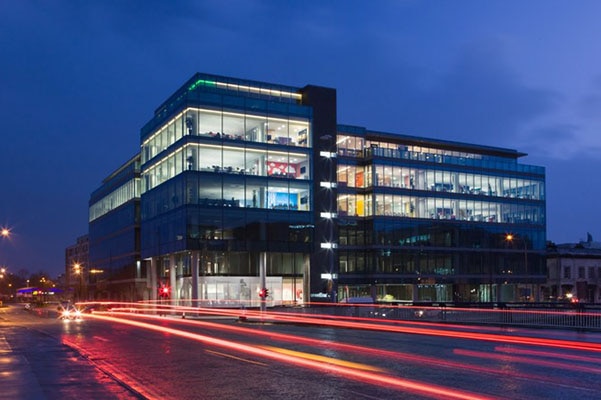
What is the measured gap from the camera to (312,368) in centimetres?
1739

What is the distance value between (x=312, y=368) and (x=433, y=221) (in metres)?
70.1

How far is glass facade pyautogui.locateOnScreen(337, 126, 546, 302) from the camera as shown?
270 feet

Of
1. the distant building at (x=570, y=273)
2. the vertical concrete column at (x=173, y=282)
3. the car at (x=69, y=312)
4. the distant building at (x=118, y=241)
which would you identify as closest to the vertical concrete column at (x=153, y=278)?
the distant building at (x=118, y=241)

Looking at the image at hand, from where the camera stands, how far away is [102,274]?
111 m

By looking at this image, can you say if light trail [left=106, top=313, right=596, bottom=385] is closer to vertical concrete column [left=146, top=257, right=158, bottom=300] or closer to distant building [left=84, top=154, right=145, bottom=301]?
vertical concrete column [left=146, top=257, right=158, bottom=300]

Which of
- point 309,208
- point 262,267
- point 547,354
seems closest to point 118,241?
point 262,267

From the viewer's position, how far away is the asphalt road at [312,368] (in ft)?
44.5

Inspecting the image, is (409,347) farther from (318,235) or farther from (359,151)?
(359,151)

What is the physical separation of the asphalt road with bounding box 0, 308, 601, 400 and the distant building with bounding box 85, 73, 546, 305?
3764 centimetres

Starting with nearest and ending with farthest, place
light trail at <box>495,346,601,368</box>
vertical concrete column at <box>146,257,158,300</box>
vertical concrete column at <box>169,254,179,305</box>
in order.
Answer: light trail at <box>495,346,601,368</box>
vertical concrete column at <box>169,254,179,305</box>
vertical concrete column at <box>146,257,158,300</box>

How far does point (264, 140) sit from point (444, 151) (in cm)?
3499

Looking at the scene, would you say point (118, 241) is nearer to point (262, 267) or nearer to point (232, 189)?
point (262, 267)

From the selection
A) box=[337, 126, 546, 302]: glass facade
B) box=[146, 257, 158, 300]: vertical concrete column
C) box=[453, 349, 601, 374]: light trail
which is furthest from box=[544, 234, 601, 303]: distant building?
box=[453, 349, 601, 374]: light trail

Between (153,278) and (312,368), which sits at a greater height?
(312,368)
